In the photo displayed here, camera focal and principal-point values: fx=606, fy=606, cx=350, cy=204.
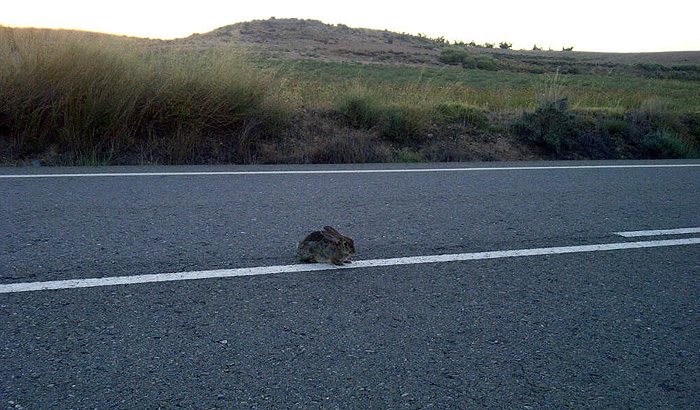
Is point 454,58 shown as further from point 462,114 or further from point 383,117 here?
point 383,117

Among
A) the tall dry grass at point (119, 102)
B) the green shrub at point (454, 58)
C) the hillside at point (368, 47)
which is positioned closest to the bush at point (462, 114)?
the tall dry grass at point (119, 102)

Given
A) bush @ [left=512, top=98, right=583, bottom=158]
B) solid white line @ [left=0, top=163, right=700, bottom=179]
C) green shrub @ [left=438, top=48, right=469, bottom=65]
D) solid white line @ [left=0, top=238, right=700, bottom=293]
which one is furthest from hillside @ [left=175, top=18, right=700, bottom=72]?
solid white line @ [left=0, top=238, right=700, bottom=293]

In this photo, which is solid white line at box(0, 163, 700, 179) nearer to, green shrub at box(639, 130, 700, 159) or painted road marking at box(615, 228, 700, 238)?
green shrub at box(639, 130, 700, 159)

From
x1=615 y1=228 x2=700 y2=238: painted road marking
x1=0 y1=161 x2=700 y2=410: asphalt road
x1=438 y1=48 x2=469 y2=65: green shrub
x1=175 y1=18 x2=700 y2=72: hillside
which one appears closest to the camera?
x1=0 y1=161 x2=700 y2=410: asphalt road

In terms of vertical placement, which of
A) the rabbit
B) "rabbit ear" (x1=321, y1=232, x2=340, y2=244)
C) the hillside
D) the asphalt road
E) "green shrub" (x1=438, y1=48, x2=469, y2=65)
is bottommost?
the asphalt road

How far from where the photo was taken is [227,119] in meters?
9.48

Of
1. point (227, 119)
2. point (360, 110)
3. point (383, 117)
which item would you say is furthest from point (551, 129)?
point (227, 119)

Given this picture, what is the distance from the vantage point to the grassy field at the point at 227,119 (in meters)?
8.55

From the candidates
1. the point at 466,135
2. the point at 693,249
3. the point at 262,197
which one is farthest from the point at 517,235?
the point at 466,135

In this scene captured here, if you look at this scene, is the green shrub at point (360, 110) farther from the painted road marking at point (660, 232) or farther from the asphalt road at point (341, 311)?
the painted road marking at point (660, 232)

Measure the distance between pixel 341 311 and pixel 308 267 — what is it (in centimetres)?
72

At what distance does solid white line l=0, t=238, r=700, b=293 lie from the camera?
3609 mm

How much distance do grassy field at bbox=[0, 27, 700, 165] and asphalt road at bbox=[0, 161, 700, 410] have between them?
278 centimetres

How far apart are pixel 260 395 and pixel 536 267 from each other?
2414 mm
